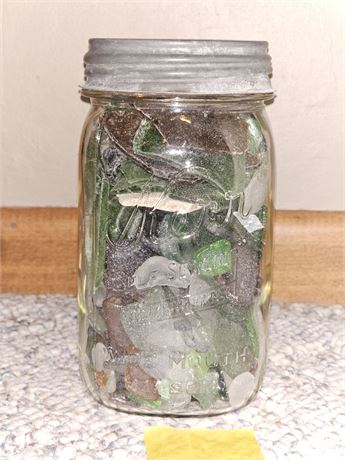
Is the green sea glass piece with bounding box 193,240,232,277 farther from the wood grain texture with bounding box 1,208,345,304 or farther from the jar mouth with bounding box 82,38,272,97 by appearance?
the wood grain texture with bounding box 1,208,345,304

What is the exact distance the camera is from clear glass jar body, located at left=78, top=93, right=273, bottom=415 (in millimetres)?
691

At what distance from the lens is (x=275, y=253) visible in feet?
3.18

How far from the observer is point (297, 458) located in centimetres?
66

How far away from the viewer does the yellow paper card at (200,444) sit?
66 cm

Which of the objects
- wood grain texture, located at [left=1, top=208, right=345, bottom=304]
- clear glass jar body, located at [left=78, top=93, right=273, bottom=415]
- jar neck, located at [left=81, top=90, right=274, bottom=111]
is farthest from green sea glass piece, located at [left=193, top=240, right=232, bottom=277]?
wood grain texture, located at [left=1, top=208, right=345, bottom=304]

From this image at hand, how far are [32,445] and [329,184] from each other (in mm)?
460

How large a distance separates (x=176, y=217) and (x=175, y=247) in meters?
0.02

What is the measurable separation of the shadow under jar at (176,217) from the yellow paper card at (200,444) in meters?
0.03

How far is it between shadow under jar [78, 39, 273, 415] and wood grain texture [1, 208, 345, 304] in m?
0.23

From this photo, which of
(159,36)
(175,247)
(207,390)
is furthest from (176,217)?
(159,36)

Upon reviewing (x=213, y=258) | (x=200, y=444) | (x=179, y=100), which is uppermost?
(x=179, y=100)

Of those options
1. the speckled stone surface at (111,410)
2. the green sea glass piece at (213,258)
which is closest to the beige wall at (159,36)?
the speckled stone surface at (111,410)

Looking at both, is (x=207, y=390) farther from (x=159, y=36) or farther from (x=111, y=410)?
(x=159, y=36)

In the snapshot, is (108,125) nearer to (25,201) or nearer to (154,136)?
(154,136)
